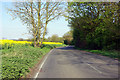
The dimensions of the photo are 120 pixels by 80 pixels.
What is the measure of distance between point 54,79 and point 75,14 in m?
31.3

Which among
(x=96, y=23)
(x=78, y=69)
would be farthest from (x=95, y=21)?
(x=78, y=69)

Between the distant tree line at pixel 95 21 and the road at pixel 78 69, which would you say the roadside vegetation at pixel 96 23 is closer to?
the distant tree line at pixel 95 21

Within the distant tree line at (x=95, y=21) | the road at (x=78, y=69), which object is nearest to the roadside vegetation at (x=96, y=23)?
the distant tree line at (x=95, y=21)

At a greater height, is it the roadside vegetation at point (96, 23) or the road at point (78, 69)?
the roadside vegetation at point (96, 23)

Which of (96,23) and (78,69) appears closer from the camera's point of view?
(78,69)

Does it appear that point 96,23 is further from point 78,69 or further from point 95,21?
point 78,69

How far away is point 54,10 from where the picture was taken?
2866 centimetres

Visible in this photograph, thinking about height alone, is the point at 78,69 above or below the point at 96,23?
below

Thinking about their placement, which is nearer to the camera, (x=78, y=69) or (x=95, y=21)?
(x=78, y=69)

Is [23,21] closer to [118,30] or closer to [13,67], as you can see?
[118,30]

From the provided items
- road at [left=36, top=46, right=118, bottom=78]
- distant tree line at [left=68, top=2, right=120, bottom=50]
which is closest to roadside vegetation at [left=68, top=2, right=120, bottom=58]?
distant tree line at [left=68, top=2, right=120, bottom=50]

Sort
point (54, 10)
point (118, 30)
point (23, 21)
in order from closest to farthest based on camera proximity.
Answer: point (118, 30) < point (23, 21) < point (54, 10)

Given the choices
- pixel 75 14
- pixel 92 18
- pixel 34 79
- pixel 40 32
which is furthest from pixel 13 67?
pixel 75 14

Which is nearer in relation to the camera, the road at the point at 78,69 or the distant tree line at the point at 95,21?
the road at the point at 78,69
